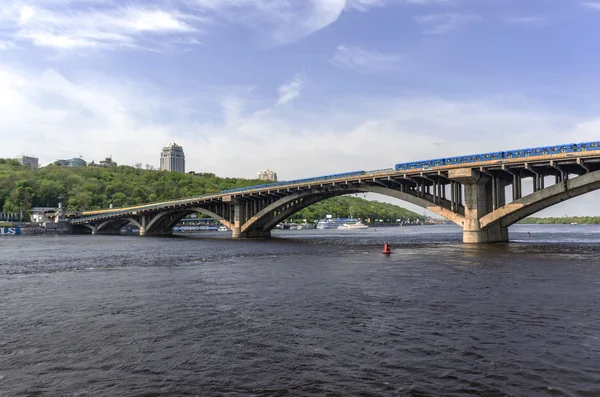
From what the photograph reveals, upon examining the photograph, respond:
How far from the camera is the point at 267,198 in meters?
117

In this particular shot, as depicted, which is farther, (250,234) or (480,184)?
(250,234)

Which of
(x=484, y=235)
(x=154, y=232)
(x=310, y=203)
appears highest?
(x=310, y=203)

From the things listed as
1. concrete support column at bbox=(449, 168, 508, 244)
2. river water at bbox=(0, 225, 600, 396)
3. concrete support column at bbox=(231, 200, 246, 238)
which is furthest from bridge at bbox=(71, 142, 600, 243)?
river water at bbox=(0, 225, 600, 396)

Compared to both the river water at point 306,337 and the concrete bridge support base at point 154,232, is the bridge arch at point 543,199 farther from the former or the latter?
the concrete bridge support base at point 154,232

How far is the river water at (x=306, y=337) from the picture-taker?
12969 millimetres

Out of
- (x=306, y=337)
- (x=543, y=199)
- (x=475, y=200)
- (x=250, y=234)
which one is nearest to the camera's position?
(x=306, y=337)

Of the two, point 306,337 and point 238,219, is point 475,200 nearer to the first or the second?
point 306,337

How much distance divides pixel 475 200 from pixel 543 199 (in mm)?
9623

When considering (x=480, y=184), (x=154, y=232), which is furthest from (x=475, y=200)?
(x=154, y=232)

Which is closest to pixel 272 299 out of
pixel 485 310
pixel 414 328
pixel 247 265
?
pixel 414 328

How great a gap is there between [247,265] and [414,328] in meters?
31.7

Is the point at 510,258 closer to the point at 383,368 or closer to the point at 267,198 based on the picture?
the point at 383,368

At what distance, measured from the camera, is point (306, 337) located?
17969 mm

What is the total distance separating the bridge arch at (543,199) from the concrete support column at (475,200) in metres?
1.16
